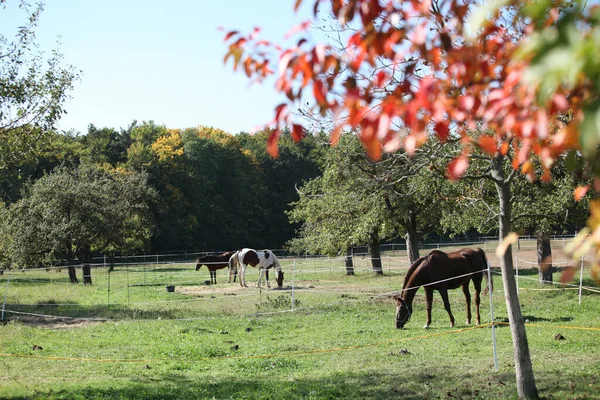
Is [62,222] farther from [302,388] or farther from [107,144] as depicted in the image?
[107,144]

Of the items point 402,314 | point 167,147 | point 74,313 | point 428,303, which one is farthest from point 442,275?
point 167,147

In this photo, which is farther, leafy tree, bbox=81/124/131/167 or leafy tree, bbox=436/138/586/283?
leafy tree, bbox=81/124/131/167

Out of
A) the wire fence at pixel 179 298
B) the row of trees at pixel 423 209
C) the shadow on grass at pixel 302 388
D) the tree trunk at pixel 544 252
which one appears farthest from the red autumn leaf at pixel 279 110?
the tree trunk at pixel 544 252

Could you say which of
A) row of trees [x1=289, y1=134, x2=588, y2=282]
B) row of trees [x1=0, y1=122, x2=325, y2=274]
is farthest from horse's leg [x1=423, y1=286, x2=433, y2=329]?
row of trees [x1=0, y1=122, x2=325, y2=274]

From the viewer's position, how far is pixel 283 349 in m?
11.9

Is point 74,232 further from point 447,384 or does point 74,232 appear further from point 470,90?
point 470,90

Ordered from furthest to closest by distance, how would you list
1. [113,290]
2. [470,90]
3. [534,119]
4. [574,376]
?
[113,290] < [574,376] < [470,90] < [534,119]

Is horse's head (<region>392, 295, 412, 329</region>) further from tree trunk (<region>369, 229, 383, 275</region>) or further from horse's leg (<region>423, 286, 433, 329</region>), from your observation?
tree trunk (<region>369, 229, 383, 275</region>)

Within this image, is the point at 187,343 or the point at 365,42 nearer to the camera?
the point at 365,42

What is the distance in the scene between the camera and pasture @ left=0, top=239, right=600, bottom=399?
827 cm

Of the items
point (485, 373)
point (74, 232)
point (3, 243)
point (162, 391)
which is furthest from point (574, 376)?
point (3, 243)

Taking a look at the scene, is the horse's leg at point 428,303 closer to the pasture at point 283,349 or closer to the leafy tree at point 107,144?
the pasture at point 283,349

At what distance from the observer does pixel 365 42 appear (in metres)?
2.78

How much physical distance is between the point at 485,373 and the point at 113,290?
20164 mm
